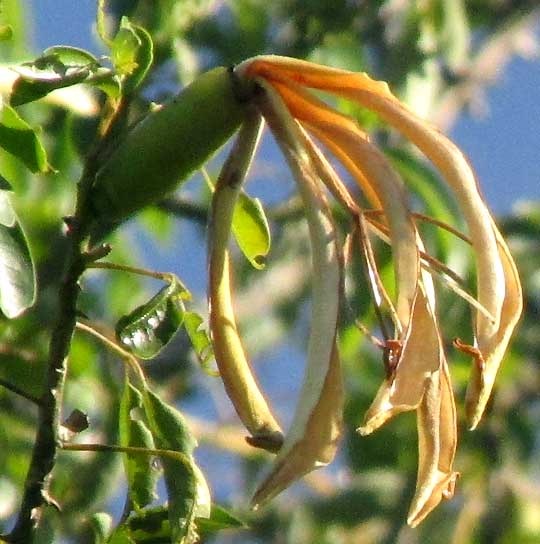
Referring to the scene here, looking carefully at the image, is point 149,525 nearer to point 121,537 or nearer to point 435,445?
point 121,537

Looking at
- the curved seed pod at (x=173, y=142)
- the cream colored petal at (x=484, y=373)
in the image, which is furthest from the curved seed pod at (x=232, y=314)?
the cream colored petal at (x=484, y=373)

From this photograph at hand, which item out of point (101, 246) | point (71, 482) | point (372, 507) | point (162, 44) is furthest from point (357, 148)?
point (372, 507)

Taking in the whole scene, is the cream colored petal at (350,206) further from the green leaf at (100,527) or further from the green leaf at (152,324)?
the green leaf at (100,527)

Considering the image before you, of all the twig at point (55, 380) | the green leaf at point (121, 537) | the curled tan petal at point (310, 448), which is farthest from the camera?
the green leaf at point (121, 537)

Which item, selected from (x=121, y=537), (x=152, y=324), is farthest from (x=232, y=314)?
(x=121, y=537)

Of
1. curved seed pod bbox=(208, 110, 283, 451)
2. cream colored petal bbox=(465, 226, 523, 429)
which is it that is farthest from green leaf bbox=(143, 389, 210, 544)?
cream colored petal bbox=(465, 226, 523, 429)
